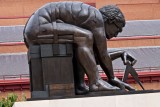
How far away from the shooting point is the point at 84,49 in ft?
31.1

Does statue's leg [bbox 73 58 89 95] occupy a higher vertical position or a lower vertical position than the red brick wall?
higher

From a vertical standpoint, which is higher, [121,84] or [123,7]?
[121,84]

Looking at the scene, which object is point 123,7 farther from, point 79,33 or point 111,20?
point 79,33

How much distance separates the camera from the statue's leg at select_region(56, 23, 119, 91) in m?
9.48

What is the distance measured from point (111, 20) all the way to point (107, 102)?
1.47 metres

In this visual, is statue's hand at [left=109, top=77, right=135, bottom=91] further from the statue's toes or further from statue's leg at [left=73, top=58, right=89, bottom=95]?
statue's leg at [left=73, top=58, right=89, bottom=95]

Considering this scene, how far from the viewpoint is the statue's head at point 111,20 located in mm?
10000

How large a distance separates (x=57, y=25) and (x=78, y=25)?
0.32 meters

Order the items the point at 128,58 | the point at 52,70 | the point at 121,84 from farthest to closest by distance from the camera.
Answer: the point at 128,58 → the point at 121,84 → the point at 52,70

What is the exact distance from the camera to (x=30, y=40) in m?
9.56

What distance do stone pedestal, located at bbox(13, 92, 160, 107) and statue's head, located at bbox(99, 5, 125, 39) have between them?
1.30 meters

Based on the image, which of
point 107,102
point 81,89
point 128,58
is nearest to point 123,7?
point 128,58

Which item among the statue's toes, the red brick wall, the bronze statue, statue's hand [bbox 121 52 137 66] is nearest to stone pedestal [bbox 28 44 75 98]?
the bronze statue

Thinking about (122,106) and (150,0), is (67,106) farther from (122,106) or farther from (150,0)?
(150,0)
